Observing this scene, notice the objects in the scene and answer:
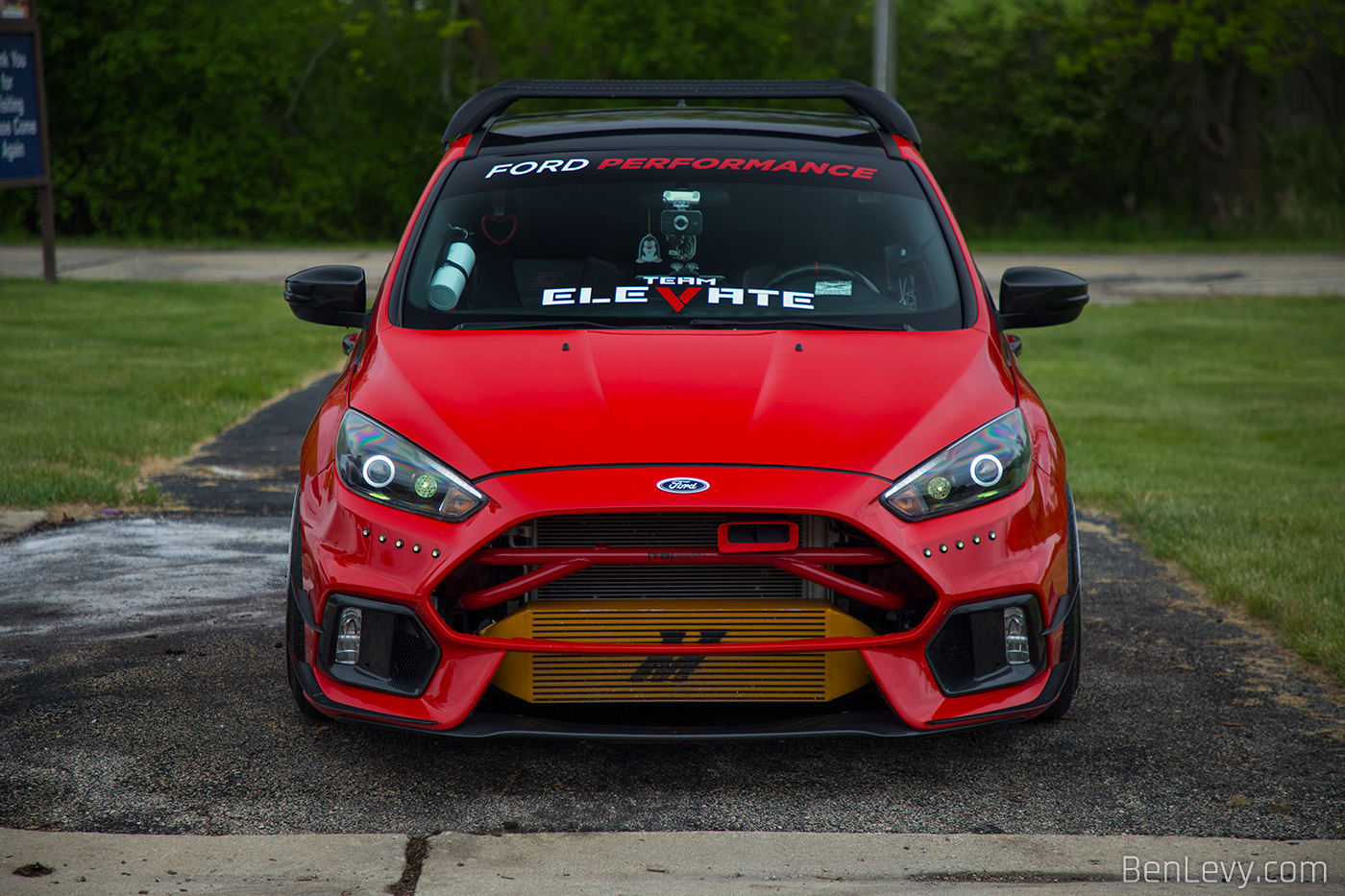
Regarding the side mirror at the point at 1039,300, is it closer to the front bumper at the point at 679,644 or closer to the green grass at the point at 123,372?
the front bumper at the point at 679,644

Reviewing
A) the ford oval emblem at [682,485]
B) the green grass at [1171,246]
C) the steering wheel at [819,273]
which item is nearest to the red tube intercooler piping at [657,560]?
the ford oval emblem at [682,485]

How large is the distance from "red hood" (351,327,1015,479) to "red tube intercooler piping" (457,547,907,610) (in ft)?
0.65

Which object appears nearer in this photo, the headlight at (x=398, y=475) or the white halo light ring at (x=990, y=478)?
the headlight at (x=398, y=475)

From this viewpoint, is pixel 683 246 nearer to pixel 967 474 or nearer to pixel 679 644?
pixel 967 474

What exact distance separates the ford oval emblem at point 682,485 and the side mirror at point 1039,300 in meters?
1.44

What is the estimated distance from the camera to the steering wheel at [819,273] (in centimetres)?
401

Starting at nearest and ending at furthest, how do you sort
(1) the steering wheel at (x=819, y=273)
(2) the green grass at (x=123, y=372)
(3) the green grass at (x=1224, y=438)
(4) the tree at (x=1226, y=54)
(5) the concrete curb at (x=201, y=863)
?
(5) the concrete curb at (x=201, y=863) < (1) the steering wheel at (x=819, y=273) < (3) the green grass at (x=1224, y=438) < (2) the green grass at (x=123, y=372) < (4) the tree at (x=1226, y=54)

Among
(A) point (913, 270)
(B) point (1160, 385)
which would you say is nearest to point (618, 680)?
(A) point (913, 270)

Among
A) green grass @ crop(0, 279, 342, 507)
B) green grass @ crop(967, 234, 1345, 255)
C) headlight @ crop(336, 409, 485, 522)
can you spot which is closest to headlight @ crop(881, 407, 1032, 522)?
headlight @ crop(336, 409, 485, 522)

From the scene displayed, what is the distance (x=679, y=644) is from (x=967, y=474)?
2.60 feet

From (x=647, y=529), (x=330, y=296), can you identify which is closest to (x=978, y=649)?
(x=647, y=529)

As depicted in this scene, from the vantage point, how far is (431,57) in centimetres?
3347

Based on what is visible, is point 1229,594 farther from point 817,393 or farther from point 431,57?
point 431,57

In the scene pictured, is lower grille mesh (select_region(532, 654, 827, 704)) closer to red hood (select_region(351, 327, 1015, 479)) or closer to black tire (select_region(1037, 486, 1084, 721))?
red hood (select_region(351, 327, 1015, 479))
